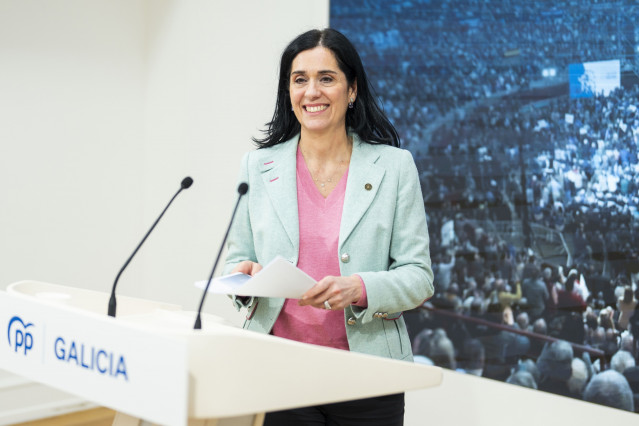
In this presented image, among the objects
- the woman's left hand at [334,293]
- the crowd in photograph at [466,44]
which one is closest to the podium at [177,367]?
the woman's left hand at [334,293]

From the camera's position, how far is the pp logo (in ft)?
3.78

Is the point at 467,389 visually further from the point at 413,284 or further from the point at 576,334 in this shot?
the point at 413,284

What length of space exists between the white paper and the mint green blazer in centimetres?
26

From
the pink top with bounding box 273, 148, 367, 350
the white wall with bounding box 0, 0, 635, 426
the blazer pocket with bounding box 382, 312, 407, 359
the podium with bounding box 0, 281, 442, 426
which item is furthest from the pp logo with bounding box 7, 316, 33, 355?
the white wall with bounding box 0, 0, 635, 426

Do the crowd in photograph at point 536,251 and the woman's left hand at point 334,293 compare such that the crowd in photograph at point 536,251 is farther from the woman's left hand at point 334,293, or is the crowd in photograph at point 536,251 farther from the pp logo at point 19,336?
the pp logo at point 19,336

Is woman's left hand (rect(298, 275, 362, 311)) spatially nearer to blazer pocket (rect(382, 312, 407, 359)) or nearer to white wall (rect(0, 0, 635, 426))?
blazer pocket (rect(382, 312, 407, 359))

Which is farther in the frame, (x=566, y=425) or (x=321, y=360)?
(x=566, y=425)

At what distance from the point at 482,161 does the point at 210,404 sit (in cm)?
210

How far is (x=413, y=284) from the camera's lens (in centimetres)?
157

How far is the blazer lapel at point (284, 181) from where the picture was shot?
162cm

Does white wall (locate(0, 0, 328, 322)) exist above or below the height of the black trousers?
above

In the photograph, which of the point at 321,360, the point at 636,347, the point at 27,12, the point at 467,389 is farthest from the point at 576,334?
the point at 27,12

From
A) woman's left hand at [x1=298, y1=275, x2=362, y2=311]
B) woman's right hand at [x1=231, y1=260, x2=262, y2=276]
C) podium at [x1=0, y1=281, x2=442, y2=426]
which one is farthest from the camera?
woman's right hand at [x1=231, y1=260, x2=262, y2=276]

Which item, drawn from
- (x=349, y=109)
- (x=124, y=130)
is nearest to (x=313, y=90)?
(x=349, y=109)
